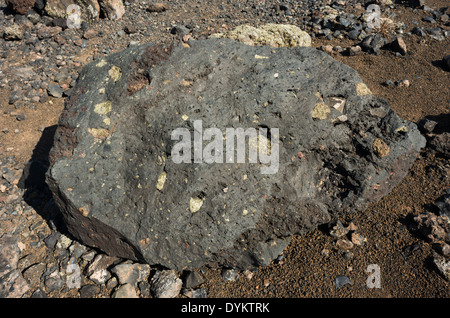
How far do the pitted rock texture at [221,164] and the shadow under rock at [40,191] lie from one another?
58 cm

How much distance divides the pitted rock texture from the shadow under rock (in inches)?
22.9

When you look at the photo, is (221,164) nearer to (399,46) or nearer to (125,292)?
(125,292)

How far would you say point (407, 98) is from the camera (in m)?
4.83

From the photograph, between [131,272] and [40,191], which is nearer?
[131,272]

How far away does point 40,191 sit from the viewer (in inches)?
161

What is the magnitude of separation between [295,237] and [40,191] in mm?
3067

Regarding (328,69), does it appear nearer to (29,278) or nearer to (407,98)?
(407,98)

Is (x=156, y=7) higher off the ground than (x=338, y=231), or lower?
higher

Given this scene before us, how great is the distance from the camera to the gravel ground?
10.1 feet

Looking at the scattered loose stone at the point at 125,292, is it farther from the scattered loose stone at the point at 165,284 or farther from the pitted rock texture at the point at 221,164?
the pitted rock texture at the point at 221,164

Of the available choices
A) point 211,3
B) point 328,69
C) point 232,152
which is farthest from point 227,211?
point 211,3

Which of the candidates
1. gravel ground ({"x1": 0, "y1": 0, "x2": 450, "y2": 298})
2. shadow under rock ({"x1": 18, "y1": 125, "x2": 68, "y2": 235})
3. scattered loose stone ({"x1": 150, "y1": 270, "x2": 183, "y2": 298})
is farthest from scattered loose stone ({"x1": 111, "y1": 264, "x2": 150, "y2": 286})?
shadow under rock ({"x1": 18, "y1": 125, "x2": 68, "y2": 235})

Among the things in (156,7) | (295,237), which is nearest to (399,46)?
(295,237)

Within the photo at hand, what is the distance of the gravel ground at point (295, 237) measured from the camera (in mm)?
3088
